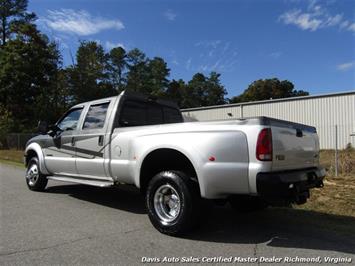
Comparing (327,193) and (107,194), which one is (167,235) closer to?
(107,194)

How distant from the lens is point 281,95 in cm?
7350

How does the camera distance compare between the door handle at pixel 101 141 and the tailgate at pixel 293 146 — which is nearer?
the tailgate at pixel 293 146

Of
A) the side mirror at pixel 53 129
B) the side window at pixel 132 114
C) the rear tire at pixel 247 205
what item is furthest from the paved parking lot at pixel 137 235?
the side window at pixel 132 114

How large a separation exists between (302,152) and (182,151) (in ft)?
5.71

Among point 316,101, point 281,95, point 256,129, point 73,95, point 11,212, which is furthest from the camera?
point 281,95

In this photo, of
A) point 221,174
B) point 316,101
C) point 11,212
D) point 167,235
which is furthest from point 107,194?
point 316,101

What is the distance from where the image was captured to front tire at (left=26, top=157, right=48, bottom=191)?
9.23 m

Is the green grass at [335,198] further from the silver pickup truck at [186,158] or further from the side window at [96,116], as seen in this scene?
the side window at [96,116]

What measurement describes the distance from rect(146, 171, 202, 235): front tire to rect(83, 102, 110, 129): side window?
2005mm

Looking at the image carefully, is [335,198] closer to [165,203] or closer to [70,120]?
[165,203]

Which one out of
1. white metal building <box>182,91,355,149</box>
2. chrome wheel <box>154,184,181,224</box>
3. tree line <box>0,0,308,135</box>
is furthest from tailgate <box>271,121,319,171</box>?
tree line <box>0,0,308,135</box>

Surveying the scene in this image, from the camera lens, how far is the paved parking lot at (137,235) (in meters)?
4.79

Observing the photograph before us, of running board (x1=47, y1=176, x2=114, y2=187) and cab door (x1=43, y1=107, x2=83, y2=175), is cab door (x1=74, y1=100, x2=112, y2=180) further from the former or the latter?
cab door (x1=43, y1=107, x2=83, y2=175)

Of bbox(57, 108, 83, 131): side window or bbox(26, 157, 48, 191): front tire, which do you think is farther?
bbox(26, 157, 48, 191): front tire
